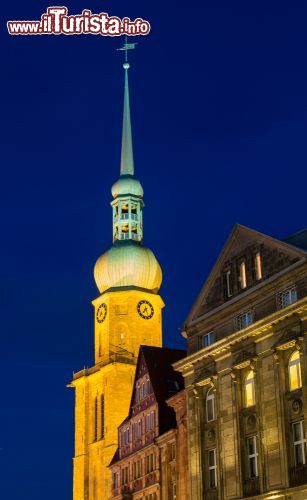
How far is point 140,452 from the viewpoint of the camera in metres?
86.0

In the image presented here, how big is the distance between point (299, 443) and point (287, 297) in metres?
9.16

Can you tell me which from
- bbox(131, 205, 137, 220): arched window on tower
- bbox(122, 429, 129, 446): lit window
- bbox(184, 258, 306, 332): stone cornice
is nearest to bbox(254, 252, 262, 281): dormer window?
bbox(184, 258, 306, 332): stone cornice

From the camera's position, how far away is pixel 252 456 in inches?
2517

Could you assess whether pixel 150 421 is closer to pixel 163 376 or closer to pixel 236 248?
pixel 163 376

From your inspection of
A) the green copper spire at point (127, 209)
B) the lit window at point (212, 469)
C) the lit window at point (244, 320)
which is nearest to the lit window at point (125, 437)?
the lit window at point (212, 469)

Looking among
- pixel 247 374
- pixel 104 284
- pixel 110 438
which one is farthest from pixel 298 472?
pixel 104 284

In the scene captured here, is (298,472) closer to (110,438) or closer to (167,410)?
(167,410)

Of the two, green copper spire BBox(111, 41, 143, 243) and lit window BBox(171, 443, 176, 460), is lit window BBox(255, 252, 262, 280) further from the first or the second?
green copper spire BBox(111, 41, 143, 243)

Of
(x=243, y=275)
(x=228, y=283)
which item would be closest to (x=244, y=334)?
(x=243, y=275)

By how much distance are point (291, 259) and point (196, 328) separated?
12.6 metres

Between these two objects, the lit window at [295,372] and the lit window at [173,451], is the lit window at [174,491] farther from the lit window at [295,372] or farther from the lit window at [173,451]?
the lit window at [295,372]

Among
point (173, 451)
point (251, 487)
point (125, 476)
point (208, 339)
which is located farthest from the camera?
point (125, 476)

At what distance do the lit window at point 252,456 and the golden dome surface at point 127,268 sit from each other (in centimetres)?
6637

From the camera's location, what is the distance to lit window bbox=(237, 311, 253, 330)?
66.6m
